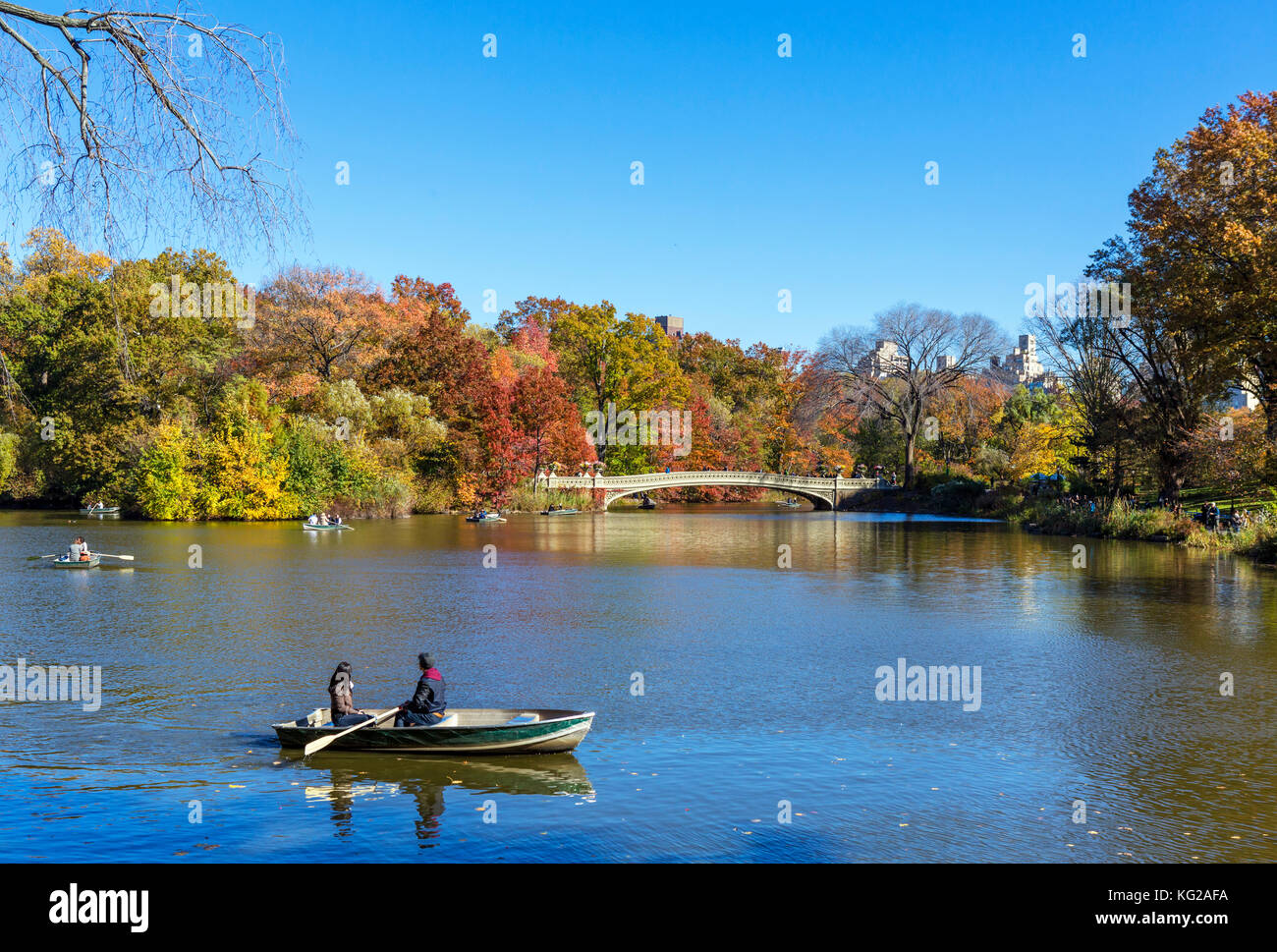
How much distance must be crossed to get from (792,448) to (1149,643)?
8367cm

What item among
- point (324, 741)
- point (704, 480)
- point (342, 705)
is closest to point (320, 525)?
point (704, 480)

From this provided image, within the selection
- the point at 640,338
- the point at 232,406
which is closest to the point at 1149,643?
the point at 232,406

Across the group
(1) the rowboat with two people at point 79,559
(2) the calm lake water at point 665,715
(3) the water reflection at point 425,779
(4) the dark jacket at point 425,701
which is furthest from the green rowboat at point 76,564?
(4) the dark jacket at point 425,701

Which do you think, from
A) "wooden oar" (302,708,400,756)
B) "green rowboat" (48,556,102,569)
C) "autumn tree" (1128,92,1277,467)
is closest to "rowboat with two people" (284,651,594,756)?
"wooden oar" (302,708,400,756)

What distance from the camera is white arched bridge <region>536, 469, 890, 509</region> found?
7831 cm

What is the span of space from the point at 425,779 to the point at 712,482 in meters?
67.7

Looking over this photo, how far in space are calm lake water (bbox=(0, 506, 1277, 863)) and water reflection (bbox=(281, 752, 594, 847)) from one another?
5 centimetres

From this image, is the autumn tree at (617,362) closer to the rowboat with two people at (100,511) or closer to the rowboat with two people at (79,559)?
the rowboat with two people at (100,511)

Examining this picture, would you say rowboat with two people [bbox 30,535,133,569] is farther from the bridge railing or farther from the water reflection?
the bridge railing

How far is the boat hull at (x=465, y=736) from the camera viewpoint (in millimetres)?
13211

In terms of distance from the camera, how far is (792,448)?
10575 centimetres

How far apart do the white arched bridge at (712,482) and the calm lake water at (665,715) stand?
41962mm

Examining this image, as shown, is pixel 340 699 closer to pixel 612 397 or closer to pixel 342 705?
pixel 342 705
